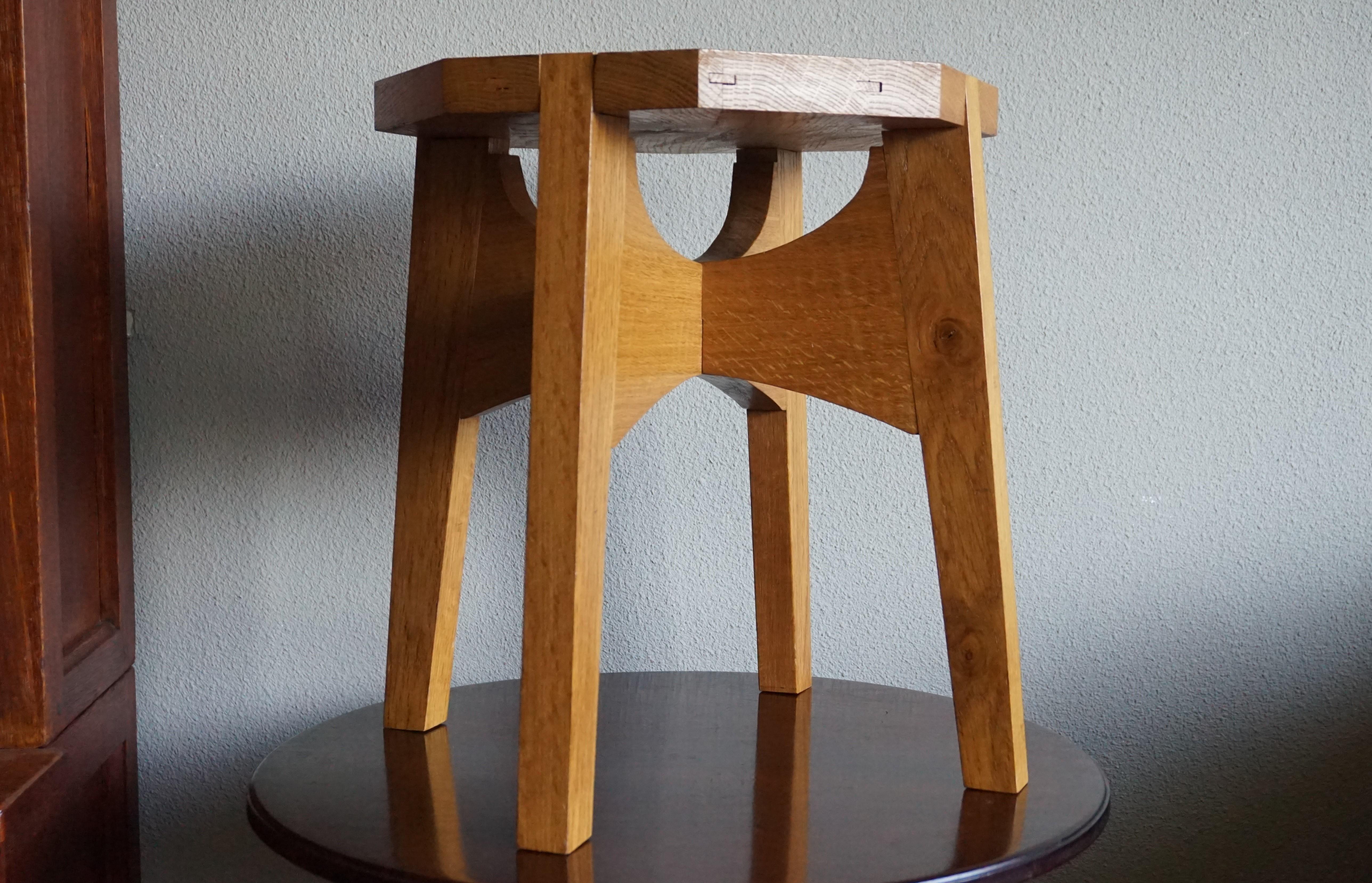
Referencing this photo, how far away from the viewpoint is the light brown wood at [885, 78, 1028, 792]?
0.73 metres

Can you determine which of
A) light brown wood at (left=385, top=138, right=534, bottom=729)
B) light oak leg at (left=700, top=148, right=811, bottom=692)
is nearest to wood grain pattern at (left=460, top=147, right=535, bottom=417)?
light brown wood at (left=385, top=138, right=534, bottom=729)

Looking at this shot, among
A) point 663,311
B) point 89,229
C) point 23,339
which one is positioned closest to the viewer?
point 663,311

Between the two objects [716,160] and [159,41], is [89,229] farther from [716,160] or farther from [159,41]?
[716,160]

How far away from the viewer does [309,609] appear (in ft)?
3.99

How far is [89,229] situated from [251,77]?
0.23m

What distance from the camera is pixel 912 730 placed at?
926 mm

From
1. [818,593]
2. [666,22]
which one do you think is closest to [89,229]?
[666,22]

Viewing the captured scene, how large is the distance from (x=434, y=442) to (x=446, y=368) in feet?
0.18

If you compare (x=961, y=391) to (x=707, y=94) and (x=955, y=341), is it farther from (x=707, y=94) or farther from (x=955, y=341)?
(x=707, y=94)

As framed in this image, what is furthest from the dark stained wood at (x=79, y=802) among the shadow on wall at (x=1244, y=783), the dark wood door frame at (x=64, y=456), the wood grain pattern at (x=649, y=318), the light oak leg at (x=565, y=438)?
the shadow on wall at (x=1244, y=783)

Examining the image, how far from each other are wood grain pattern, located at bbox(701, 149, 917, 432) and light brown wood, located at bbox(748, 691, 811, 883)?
24 centimetres

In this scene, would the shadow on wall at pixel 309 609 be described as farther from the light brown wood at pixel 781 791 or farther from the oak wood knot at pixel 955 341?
the oak wood knot at pixel 955 341

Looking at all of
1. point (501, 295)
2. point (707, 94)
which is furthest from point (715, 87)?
point (501, 295)

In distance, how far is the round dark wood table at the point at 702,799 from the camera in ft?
2.20
